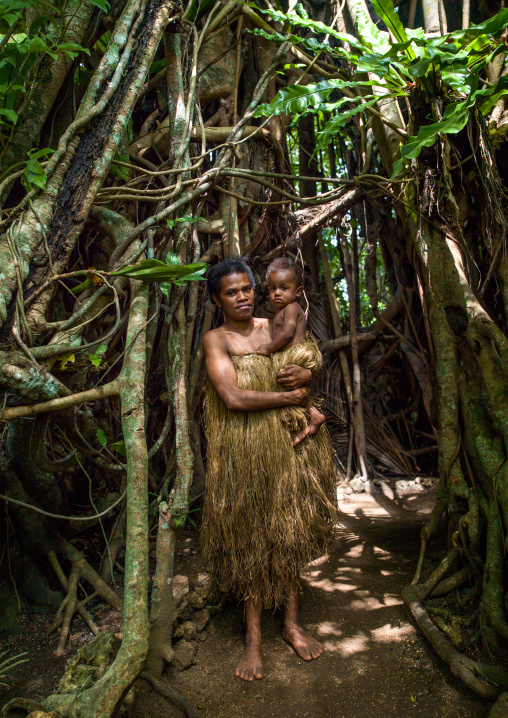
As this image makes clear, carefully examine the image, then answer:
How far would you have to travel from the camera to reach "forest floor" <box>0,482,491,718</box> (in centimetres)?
186

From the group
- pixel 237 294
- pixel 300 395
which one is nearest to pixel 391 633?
pixel 300 395

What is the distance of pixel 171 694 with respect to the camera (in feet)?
5.93

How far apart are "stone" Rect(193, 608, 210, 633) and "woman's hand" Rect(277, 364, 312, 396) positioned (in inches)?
47.7

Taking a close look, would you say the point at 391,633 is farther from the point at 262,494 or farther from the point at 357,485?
the point at 357,485

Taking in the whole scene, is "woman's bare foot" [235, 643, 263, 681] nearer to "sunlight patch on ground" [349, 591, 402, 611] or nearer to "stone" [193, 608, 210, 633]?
"stone" [193, 608, 210, 633]

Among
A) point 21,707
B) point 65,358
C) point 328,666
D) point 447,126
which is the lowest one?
point 328,666

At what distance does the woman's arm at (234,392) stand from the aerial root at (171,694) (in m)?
1.10

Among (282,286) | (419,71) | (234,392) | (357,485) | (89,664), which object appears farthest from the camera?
(357,485)

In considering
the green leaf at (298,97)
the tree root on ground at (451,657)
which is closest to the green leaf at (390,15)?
the green leaf at (298,97)

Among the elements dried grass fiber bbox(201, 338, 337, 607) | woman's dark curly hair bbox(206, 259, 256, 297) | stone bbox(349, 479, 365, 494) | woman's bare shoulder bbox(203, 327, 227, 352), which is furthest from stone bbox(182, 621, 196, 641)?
stone bbox(349, 479, 365, 494)

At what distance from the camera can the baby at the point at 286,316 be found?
2455 millimetres

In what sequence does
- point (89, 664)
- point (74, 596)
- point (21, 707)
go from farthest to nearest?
1. point (74, 596)
2. point (89, 664)
3. point (21, 707)

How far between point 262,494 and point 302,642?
705 mm

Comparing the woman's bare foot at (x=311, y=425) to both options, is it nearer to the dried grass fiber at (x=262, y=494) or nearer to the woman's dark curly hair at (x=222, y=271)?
the dried grass fiber at (x=262, y=494)
